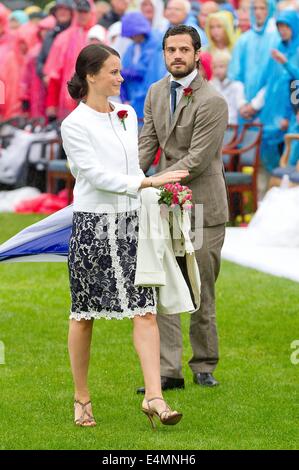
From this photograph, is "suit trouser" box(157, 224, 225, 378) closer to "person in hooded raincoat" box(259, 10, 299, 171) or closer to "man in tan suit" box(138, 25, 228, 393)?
"man in tan suit" box(138, 25, 228, 393)

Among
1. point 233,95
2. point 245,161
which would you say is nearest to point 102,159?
point 245,161

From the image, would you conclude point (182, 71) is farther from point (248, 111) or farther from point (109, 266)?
point (248, 111)

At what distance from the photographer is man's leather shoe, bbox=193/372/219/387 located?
8398 mm

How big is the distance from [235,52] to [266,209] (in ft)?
15.7

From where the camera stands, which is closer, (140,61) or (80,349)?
(80,349)

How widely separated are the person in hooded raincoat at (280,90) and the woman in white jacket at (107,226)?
11.1 meters

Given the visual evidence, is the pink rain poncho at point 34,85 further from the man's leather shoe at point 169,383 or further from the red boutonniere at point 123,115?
the red boutonniere at point 123,115

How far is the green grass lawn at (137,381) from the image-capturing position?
7012mm

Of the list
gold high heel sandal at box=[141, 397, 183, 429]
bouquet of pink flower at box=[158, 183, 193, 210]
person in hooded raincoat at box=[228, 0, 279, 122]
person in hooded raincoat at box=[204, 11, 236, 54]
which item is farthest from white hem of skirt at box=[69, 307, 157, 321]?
person in hooded raincoat at box=[204, 11, 236, 54]

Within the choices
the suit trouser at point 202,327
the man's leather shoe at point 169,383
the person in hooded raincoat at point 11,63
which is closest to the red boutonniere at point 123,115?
the suit trouser at point 202,327

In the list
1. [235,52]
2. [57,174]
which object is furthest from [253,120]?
[57,174]

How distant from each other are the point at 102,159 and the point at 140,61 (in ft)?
41.4

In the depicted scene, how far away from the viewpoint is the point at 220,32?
67.9ft
